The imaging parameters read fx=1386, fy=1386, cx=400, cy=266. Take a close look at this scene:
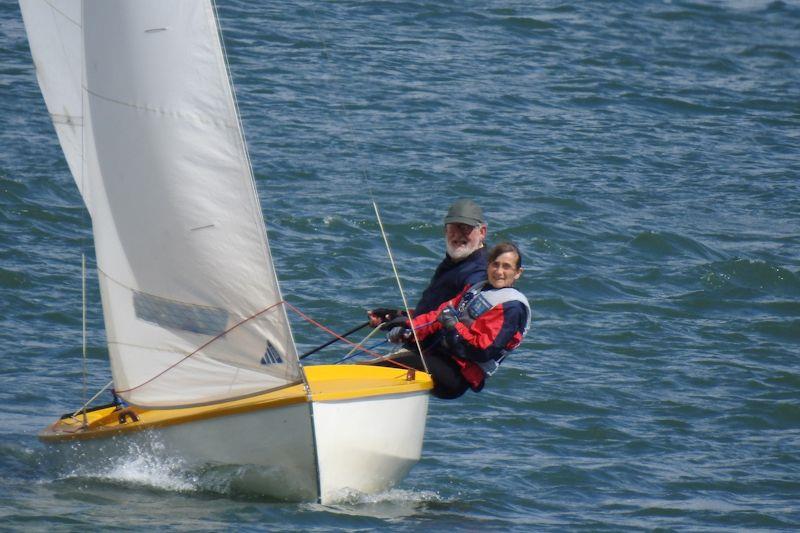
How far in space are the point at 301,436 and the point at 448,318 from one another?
971mm

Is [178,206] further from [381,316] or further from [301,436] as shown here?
[381,316]

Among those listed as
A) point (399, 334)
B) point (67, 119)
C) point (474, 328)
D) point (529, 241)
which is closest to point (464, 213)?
point (474, 328)

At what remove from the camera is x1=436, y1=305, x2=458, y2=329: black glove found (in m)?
6.67

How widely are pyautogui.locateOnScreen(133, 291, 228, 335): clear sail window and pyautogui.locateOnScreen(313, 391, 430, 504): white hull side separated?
2.04 feet

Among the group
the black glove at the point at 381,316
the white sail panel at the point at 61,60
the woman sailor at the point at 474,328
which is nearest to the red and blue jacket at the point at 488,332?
the woman sailor at the point at 474,328

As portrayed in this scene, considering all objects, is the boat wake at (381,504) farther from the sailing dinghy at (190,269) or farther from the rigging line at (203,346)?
the rigging line at (203,346)

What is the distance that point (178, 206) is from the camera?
244 inches

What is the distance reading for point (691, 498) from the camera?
25.6 ft

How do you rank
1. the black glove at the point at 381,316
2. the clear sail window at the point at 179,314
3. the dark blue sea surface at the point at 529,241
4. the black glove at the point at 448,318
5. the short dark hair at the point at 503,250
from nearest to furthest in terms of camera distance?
the clear sail window at the point at 179,314 → the black glove at the point at 448,318 → the short dark hair at the point at 503,250 → the black glove at the point at 381,316 → the dark blue sea surface at the point at 529,241

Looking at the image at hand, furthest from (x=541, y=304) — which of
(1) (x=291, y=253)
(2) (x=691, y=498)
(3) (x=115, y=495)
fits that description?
(3) (x=115, y=495)

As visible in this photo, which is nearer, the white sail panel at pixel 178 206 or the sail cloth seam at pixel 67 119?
the white sail panel at pixel 178 206

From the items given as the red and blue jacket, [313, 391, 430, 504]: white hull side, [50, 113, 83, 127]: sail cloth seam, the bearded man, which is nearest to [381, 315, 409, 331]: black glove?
the bearded man

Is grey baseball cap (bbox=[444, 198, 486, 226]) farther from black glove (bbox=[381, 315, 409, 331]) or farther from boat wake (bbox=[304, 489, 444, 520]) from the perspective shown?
boat wake (bbox=[304, 489, 444, 520])

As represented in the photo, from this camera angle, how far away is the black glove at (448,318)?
6.67 meters
